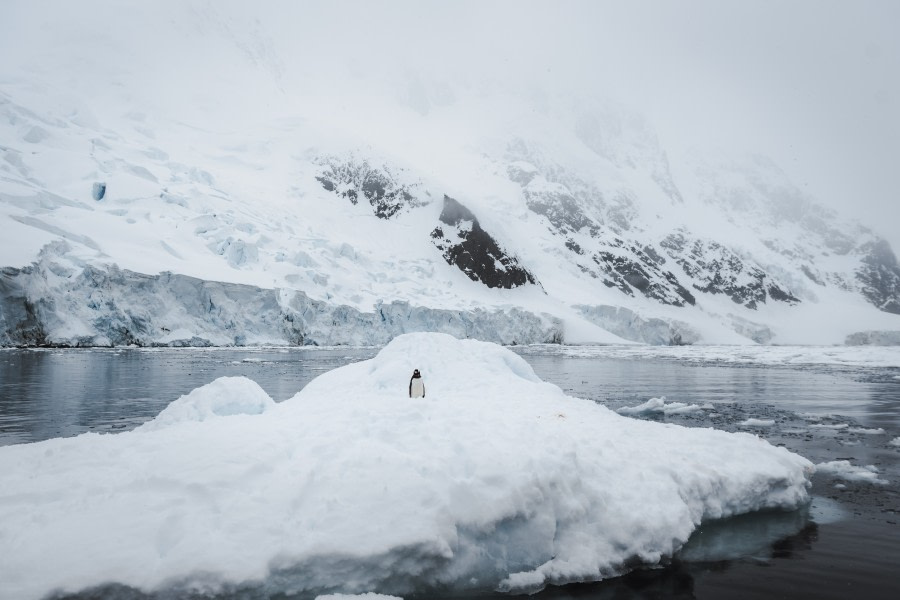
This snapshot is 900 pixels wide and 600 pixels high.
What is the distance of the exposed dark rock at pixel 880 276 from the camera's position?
172 metres

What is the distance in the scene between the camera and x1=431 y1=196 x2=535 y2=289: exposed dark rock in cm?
9138

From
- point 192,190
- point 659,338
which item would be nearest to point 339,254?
point 192,190

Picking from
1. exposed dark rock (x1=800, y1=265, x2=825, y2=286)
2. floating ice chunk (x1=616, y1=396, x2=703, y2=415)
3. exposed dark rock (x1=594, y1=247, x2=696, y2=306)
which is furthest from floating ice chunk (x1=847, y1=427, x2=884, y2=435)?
exposed dark rock (x1=800, y1=265, x2=825, y2=286)

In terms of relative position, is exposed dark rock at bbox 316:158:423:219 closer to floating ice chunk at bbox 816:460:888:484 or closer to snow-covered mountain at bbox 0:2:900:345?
snow-covered mountain at bbox 0:2:900:345

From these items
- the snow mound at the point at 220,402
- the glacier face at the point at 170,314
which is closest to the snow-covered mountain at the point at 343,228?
the glacier face at the point at 170,314

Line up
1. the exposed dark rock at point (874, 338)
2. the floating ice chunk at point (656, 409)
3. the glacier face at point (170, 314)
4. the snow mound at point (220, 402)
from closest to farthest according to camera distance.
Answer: the snow mound at point (220, 402)
the floating ice chunk at point (656, 409)
the glacier face at point (170, 314)
the exposed dark rock at point (874, 338)

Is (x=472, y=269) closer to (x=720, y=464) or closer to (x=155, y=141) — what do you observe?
(x=155, y=141)

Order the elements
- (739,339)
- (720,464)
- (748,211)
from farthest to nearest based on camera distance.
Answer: (748,211) < (739,339) < (720,464)

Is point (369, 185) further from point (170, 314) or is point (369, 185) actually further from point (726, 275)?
point (726, 275)

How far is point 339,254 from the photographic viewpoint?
67938mm

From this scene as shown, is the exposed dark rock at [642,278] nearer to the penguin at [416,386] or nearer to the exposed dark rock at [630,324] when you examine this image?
the exposed dark rock at [630,324]

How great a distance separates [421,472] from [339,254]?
6348cm

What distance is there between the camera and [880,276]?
181 metres

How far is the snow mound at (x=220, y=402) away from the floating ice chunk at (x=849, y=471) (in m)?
10.6
